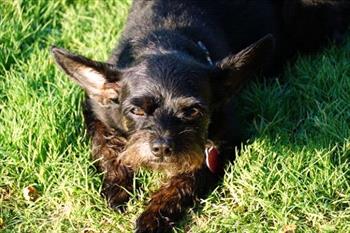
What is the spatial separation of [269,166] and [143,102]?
938 millimetres

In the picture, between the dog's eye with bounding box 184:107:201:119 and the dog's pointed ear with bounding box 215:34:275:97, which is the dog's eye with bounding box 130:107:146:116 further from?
the dog's pointed ear with bounding box 215:34:275:97

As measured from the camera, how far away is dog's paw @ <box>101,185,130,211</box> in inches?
192

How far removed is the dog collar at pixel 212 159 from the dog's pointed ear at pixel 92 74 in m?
0.70

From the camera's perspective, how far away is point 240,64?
4.78 metres

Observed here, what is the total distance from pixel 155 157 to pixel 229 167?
66 cm

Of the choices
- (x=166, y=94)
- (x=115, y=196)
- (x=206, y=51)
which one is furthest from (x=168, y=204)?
(x=206, y=51)

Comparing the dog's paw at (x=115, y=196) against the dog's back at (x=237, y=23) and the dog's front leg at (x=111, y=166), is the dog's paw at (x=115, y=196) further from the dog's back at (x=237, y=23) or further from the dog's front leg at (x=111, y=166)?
the dog's back at (x=237, y=23)

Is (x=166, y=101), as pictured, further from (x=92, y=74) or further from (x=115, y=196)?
(x=115, y=196)

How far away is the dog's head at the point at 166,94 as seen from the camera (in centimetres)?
458

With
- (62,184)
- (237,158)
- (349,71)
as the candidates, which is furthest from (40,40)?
(349,71)

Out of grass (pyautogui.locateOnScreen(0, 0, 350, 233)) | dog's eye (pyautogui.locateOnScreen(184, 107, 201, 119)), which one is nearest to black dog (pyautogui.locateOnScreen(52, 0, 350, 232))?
dog's eye (pyautogui.locateOnScreen(184, 107, 201, 119))

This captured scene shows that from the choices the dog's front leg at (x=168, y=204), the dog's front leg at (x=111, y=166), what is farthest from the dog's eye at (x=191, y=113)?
the dog's front leg at (x=111, y=166)

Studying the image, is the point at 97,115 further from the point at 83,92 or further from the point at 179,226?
the point at 179,226

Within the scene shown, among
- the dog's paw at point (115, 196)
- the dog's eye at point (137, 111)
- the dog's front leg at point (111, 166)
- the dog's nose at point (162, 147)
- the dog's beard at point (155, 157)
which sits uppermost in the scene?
the dog's eye at point (137, 111)
